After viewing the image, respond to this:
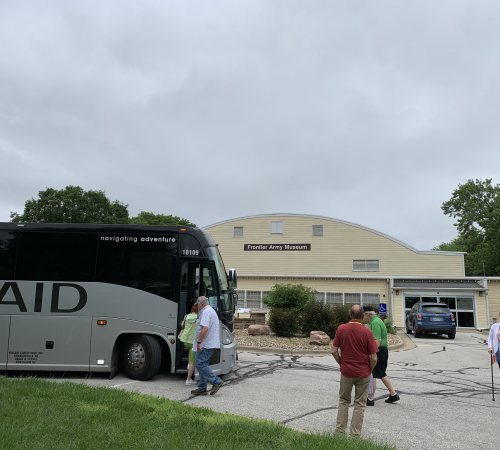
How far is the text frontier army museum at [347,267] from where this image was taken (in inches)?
1134

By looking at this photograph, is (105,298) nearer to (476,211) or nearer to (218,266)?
(218,266)

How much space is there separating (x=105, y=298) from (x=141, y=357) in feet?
4.73

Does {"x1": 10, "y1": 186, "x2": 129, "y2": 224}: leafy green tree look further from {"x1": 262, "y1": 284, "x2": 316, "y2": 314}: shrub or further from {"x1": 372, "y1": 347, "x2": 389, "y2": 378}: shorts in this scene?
{"x1": 372, "y1": 347, "x2": 389, "y2": 378}: shorts

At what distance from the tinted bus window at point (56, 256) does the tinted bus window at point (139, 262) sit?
0.88 ft

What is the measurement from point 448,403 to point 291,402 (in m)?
2.92

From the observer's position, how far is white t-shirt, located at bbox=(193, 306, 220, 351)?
7953mm

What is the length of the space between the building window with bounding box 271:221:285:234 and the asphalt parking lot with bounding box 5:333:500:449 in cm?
2136

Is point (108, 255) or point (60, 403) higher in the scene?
point (108, 255)

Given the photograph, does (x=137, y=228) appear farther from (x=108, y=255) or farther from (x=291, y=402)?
(x=291, y=402)

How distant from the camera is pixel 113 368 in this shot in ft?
30.3

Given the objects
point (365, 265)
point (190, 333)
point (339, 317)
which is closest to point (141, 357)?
point (190, 333)

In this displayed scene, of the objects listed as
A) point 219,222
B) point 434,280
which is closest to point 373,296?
point 434,280

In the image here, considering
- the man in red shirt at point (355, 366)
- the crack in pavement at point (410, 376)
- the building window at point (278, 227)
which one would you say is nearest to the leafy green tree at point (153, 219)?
the building window at point (278, 227)

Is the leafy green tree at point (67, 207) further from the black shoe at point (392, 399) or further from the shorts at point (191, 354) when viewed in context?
the black shoe at point (392, 399)
